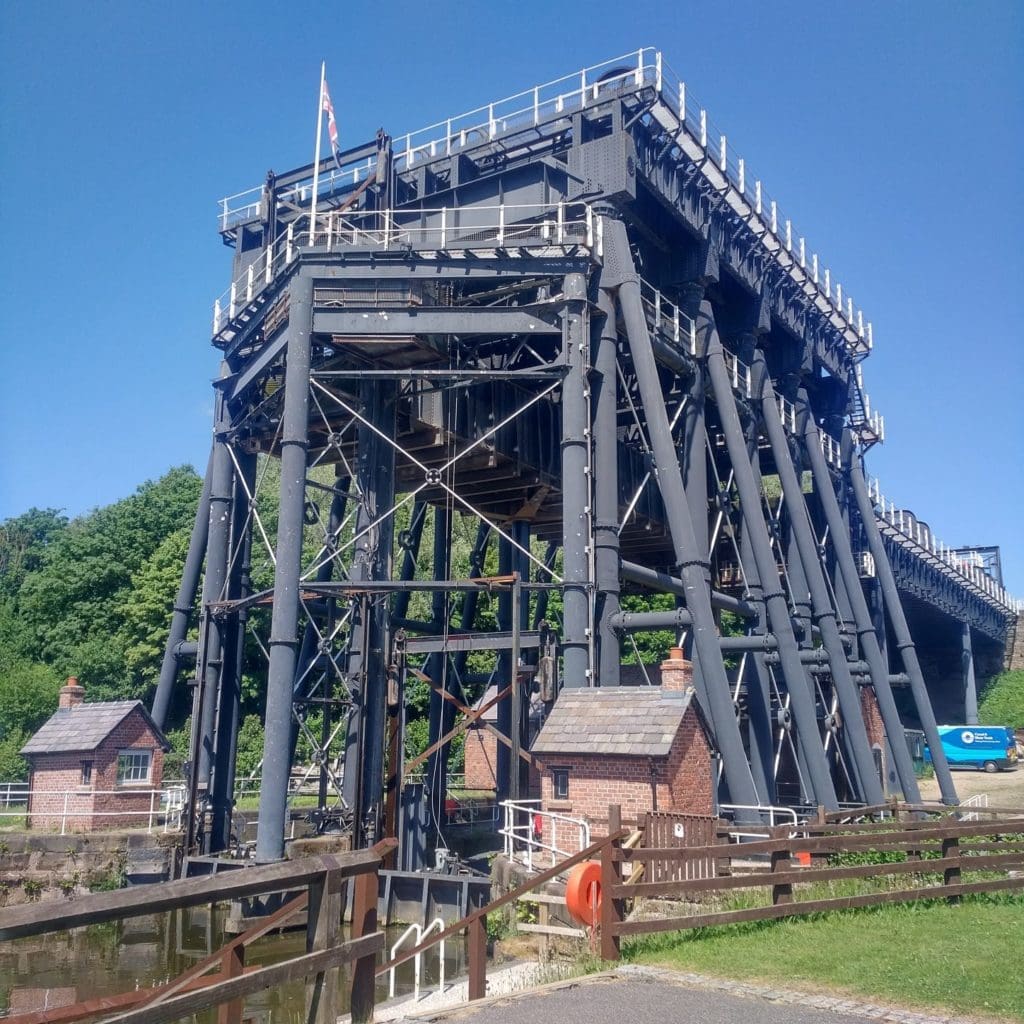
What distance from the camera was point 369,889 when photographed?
6113 millimetres

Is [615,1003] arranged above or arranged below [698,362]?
below

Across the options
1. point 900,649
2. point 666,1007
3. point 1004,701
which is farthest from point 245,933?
point 1004,701

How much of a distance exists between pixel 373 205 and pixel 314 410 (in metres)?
5.26

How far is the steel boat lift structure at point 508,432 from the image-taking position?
784 inches

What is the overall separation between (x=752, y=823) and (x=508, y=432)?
1050 cm

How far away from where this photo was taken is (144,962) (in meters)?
16.7

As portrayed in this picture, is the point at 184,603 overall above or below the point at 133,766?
above

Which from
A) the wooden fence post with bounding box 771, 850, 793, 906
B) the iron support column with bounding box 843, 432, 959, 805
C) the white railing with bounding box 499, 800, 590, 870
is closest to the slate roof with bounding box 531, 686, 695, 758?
the white railing with bounding box 499, 800, 590, 870

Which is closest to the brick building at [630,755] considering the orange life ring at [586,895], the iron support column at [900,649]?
the orange life ring at [586,895]

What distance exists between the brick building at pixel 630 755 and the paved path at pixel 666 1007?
20.9 feet

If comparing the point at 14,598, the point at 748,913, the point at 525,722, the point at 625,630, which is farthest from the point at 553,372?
the point at 14,598

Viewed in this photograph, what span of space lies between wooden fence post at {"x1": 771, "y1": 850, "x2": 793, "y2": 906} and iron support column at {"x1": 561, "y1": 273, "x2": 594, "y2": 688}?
845 cm

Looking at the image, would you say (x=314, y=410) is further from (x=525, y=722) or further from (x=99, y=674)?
(x=99, y=674)

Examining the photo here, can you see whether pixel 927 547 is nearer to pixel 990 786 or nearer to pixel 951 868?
pixel 990 786
